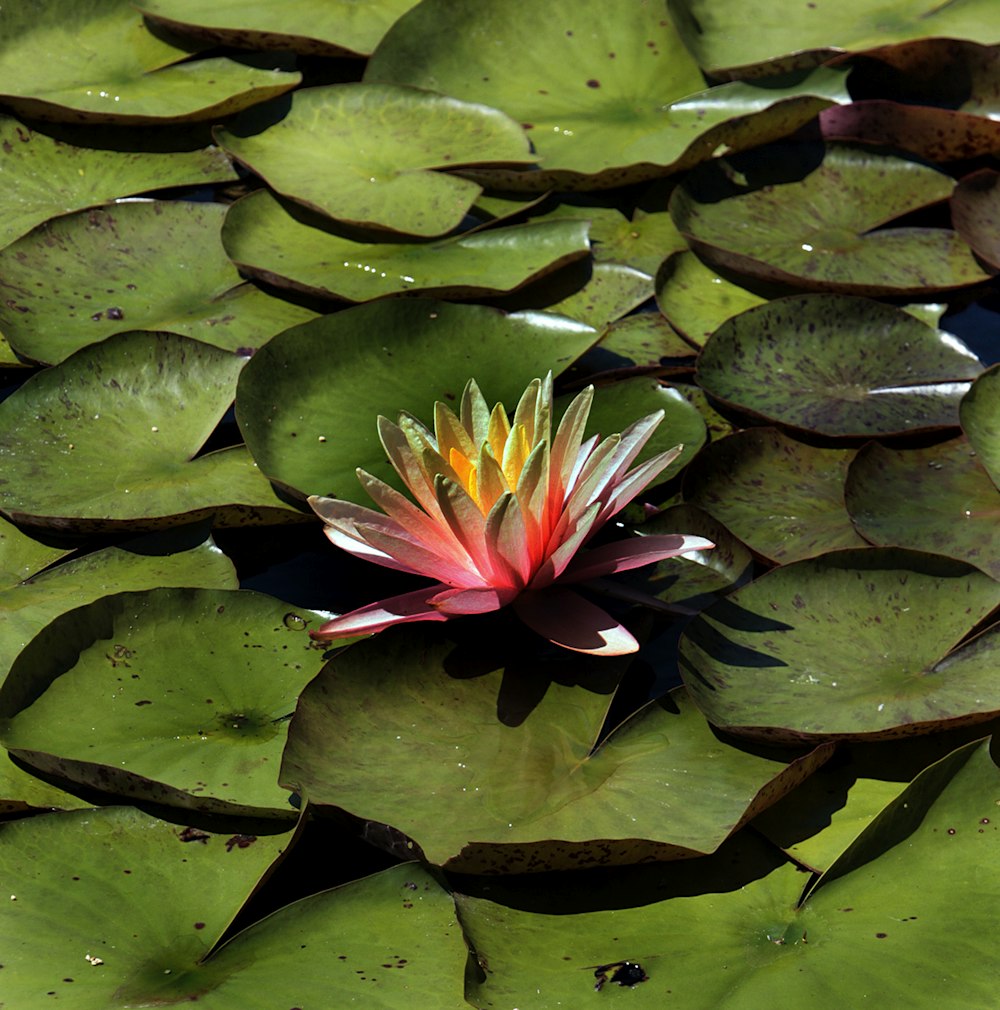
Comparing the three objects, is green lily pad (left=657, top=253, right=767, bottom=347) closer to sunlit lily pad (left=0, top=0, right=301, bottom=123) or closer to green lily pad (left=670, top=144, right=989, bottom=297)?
green lily pad (left=670, top=144, right=989, bottom=297)

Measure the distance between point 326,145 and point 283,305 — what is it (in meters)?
0.61

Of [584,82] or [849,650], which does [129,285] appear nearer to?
[584,82]

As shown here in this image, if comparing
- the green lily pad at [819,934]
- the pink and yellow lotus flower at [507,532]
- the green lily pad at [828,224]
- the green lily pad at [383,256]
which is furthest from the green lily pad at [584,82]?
the green lily pad at [819,934]

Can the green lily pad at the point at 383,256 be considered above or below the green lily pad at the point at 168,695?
above

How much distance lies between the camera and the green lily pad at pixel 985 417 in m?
2.24

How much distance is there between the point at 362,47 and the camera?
3402mm

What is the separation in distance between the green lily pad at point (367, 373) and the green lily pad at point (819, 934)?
92cm

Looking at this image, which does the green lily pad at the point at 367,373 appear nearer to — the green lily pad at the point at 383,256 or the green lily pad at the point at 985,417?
the green lily pad at the point at 383,256

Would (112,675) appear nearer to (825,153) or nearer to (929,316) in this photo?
(929,316)

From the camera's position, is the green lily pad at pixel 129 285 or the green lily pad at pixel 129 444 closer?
the green lily pad at pixel 129 444

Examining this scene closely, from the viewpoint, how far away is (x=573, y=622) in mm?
1942

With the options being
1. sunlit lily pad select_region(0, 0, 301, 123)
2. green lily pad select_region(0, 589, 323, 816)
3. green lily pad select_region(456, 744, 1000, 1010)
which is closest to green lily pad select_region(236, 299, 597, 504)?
green lily pad select_region(0, 589, 323, 816)

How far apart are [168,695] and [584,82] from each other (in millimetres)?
2203

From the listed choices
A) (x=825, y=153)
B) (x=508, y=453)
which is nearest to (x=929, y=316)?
(x=825, y=153)
